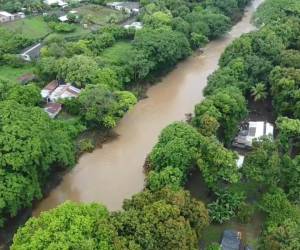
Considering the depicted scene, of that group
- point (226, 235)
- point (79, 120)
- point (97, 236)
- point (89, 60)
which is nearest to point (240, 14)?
point (89, 60)

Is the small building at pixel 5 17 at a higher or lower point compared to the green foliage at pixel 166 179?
lower

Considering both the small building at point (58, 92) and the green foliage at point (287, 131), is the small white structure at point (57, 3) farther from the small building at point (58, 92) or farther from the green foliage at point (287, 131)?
the green foliage at point (287, 131)

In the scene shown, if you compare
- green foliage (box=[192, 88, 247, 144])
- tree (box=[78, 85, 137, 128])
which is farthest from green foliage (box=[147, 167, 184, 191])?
tree (box=[78, 85, 137, 128])

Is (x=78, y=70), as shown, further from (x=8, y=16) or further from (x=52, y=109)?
(x=8, y=16)

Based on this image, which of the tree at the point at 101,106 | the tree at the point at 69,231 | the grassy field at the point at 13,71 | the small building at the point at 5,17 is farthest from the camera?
the small building at the point at 5,17

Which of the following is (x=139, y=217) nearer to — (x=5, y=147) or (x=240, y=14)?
(x=5, y=147)

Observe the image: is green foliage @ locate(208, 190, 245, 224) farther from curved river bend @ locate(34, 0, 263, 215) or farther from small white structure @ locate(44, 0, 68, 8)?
small white structure @ locate(44, 0, 68, 8)

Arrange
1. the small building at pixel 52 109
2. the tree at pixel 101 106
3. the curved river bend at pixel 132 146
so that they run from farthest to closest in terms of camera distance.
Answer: the small building at pixel 52 109 → the tree at pixel 101 106 → the curved river bend at pixel 132 146

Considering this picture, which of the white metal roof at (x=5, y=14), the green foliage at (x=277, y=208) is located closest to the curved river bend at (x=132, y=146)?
the green foliage at (x=277, y=208)

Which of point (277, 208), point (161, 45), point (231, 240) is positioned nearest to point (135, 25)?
point (161, 45)
